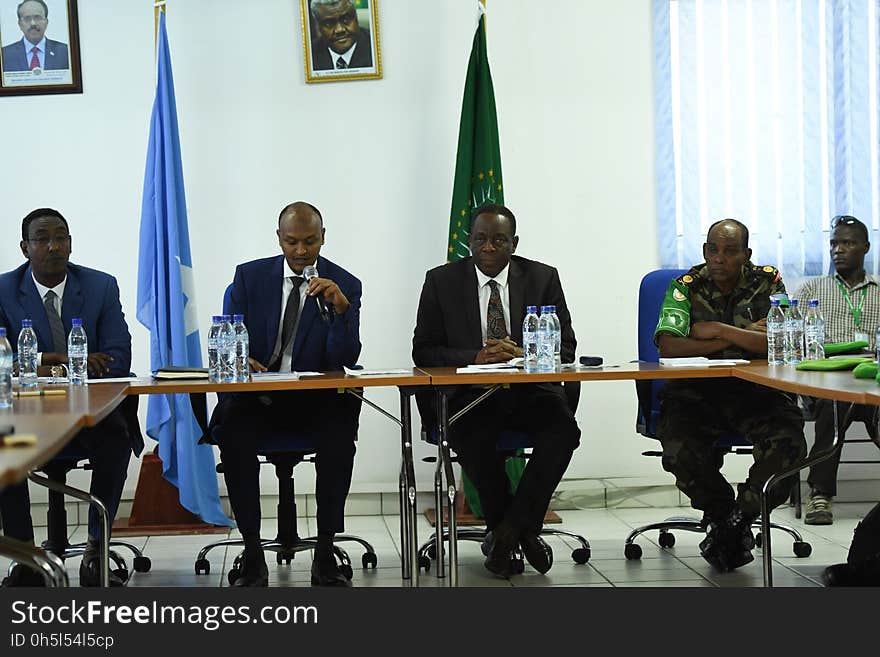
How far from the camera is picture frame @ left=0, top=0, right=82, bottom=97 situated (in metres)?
5.49

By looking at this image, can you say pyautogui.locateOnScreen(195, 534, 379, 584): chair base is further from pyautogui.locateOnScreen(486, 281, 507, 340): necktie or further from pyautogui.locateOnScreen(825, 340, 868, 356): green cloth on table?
pyautogui.locateOnScreen(825, 340, 868, 356): green cloth on table

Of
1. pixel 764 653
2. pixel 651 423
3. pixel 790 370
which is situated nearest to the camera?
pixel 764 653

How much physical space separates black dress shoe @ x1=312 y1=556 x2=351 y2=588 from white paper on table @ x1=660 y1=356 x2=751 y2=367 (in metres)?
1.37

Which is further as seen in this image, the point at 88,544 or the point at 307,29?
the point at 307,29

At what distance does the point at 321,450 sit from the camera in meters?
3.88

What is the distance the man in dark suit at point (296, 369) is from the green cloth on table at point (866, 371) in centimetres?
174

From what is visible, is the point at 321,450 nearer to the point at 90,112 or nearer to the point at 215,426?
the point at 215,426

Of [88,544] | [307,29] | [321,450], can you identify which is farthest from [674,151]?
[88,544]

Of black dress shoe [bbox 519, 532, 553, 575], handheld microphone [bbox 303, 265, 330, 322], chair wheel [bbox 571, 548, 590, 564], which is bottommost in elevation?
chair wheel [bbox 571, 548, 590, 564]

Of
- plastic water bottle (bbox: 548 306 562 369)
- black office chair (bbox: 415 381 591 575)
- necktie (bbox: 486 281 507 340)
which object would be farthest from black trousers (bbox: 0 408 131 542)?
plastic water bottle (bbox: 548 306 562 369)

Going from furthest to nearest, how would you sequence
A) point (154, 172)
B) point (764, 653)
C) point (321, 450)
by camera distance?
point (154, 172), point (321, 450), point (764, 653)

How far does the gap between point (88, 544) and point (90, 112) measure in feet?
8.24

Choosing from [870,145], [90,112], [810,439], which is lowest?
[810,439]

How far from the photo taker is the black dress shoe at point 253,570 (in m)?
3.76
